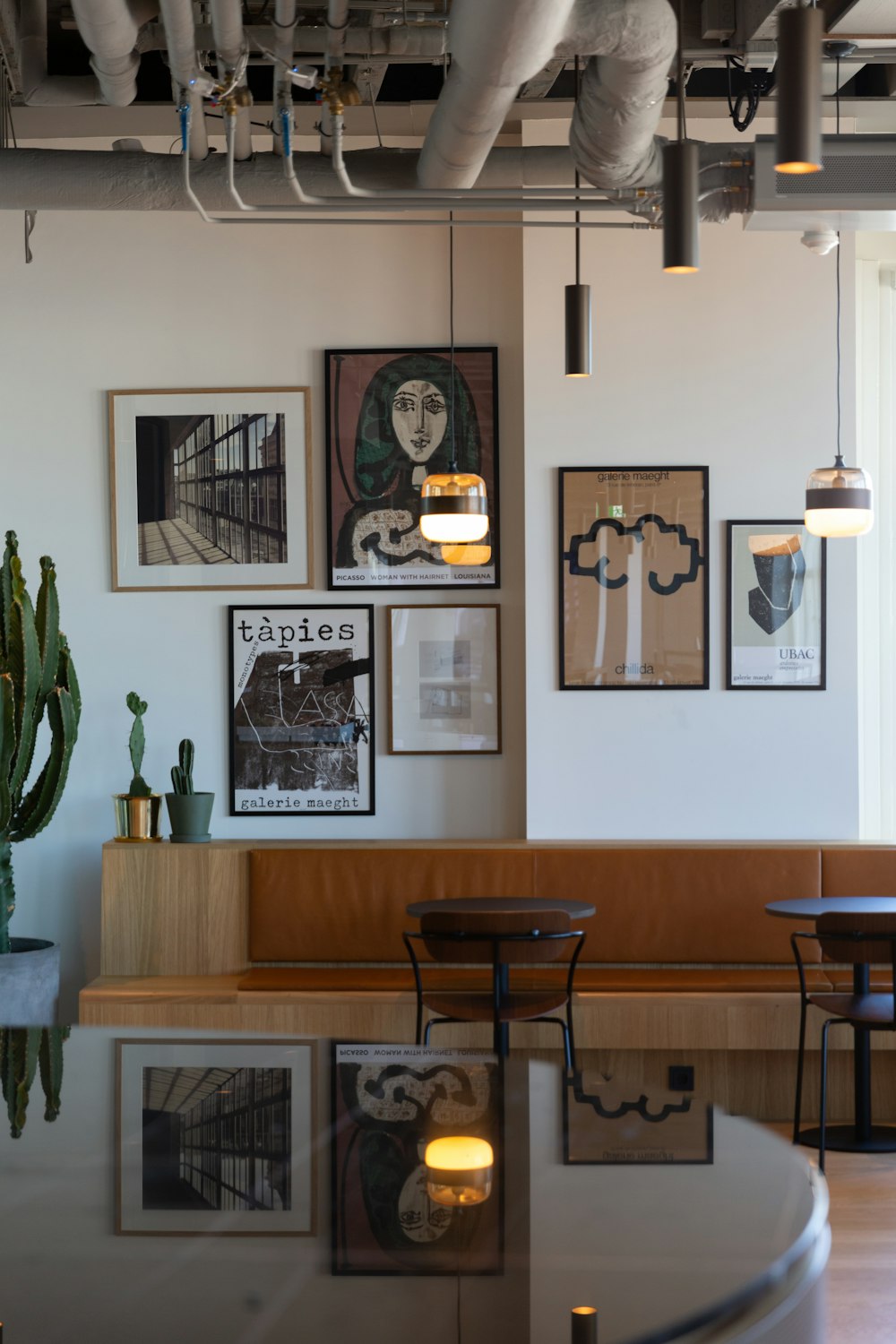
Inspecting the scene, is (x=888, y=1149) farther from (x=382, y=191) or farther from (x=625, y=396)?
(x=382, y=191)

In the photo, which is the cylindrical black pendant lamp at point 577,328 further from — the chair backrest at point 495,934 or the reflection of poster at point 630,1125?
the reflection of poster at point 630,1125

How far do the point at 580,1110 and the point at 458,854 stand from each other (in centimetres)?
365

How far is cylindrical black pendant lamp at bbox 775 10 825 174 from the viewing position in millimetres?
1918

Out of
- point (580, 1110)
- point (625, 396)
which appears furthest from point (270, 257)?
point (580, 1110)

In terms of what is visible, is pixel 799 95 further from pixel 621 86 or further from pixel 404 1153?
pixel 621 86

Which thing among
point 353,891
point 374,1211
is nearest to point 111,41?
point 353,891

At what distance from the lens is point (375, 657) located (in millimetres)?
5617

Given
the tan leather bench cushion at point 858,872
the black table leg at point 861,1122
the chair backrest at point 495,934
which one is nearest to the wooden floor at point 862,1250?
the black table leg at point 861,1122

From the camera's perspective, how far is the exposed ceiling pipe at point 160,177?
4.34 metres

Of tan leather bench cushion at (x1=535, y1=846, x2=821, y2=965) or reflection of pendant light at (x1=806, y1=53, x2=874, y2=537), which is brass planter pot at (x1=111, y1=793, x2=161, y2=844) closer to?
tan leather bench cushion at (x1=535, y1=846, x2=821, y2=965)

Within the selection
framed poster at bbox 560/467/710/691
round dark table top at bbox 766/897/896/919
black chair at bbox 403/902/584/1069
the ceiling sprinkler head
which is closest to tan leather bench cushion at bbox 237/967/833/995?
round dark table top at bbox 766/897/896/919

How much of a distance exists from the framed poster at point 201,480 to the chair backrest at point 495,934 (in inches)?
80.9

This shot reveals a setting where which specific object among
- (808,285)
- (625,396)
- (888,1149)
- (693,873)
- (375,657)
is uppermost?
(808,285)

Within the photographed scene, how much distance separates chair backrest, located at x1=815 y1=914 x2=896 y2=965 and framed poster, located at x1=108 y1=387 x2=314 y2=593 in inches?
107
